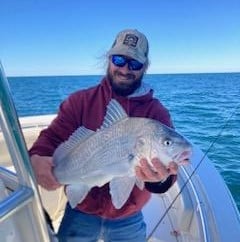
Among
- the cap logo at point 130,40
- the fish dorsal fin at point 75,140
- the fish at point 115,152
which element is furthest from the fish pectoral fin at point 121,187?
the cap logo at point 130,40

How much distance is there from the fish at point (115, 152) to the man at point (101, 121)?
152mm

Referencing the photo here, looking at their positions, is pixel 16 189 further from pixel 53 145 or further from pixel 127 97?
pixel 127 97

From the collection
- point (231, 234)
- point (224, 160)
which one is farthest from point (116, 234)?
point (224, 160)

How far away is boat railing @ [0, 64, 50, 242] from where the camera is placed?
3.43 feet

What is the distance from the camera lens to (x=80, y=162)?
68.7 inches

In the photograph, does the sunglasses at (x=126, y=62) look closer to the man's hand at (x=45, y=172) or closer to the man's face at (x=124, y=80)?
the man's face at (x=124, y=80)

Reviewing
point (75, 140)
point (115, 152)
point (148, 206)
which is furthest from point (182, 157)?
point (148, 206)

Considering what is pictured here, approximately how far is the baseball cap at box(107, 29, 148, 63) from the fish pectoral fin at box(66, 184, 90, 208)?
2.24 feet

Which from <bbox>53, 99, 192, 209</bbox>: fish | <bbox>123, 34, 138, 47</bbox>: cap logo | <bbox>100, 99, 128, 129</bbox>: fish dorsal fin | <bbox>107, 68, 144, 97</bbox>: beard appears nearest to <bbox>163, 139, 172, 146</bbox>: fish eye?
<bbox>53, 99, 192, 209</bbox>: fish

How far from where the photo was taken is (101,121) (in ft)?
6.46

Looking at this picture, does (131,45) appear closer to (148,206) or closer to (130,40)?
(130,40)

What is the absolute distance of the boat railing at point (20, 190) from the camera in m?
1.04

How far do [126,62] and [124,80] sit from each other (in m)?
0.09

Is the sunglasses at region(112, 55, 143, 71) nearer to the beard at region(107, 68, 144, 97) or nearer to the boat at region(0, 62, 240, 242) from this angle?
the beard at region(107, 68, 144, 97)
